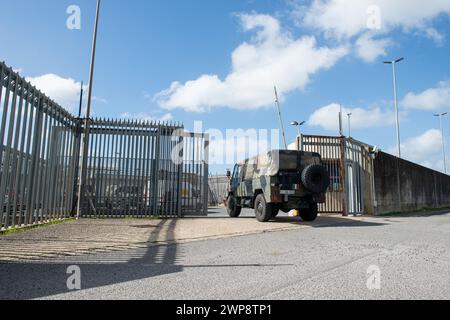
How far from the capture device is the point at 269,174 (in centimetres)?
1066

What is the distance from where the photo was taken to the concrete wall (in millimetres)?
16734

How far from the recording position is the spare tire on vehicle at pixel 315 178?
10492mm

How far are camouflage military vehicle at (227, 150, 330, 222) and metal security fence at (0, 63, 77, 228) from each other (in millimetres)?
6177

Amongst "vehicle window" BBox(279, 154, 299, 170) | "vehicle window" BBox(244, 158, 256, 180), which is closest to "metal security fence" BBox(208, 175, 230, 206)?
"vehicle window" BBox(244, 158, 256, 180)

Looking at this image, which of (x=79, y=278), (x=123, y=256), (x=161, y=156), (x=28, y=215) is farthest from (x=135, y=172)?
(x=79, y=278)

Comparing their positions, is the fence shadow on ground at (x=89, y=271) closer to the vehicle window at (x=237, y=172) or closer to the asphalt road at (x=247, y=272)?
the asphalt road at (x=247, y=272)

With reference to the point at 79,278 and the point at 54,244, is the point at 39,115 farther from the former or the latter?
the point at 79,278

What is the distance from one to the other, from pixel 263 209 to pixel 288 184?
3.71ft

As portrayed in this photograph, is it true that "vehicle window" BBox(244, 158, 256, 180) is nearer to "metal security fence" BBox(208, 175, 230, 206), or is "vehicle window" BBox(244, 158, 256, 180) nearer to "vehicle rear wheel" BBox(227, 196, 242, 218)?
"vehicle rear wheel" BBox(227, 196, 242, 218)

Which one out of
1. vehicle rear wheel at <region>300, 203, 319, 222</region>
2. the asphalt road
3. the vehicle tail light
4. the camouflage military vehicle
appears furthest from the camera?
vehicle rear wheel at <region>300, 203, 319, 222</region>

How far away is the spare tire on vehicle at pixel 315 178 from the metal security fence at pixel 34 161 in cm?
734

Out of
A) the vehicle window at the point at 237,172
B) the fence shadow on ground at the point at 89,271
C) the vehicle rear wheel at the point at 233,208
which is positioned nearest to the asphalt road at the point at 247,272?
the fence shadow on ground at the point at 89,271

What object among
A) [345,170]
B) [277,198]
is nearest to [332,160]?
[345,170]
